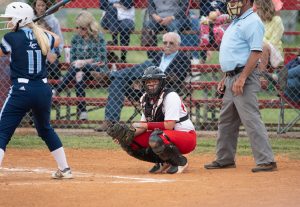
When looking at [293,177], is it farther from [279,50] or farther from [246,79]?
[279,50]

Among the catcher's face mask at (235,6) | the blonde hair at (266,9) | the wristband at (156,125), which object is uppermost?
the catcher's face mask at (235,6)

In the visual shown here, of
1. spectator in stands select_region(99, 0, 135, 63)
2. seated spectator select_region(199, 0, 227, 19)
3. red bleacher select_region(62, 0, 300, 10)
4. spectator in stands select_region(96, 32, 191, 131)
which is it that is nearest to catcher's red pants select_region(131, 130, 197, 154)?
spectator in stands select_region(96, 32, 191, 131)

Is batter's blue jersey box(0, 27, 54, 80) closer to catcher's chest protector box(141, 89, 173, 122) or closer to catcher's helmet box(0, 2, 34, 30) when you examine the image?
catcher's helmet box(0, 2, 34, 30)

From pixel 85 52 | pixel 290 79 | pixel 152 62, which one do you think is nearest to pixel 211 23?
pixel 152 62

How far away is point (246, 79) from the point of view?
29.2 feet

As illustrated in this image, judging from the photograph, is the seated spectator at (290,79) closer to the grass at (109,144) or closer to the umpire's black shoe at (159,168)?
the grass at (109,144)

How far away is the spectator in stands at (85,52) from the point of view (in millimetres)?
12781

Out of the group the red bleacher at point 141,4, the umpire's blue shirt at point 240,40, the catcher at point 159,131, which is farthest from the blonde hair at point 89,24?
the umpire's blue shirt at point 240,40

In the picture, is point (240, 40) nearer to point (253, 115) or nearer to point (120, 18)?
point (253, 115)

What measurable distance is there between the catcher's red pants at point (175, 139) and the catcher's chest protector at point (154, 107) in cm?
17

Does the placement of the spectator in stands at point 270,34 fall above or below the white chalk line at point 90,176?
above

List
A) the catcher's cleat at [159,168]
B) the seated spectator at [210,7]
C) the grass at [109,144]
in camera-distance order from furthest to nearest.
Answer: the seated spectator at [210,7]
the grass at [109,144]
the catcher's cleat at [159,168]

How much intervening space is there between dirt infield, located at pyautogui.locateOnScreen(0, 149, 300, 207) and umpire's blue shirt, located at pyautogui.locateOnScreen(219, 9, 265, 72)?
1.17 m

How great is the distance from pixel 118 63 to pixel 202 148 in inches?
91.5
